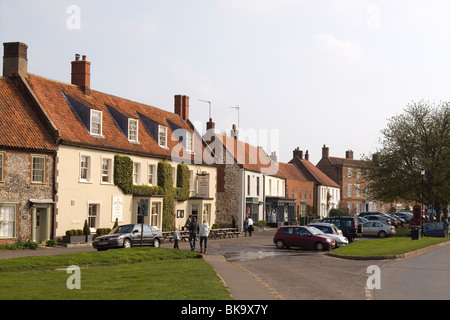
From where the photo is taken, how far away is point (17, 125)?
116 ft

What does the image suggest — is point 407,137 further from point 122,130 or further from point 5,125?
point 5,125

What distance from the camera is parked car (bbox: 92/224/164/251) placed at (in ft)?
104

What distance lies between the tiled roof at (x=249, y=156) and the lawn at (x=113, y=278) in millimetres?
32875

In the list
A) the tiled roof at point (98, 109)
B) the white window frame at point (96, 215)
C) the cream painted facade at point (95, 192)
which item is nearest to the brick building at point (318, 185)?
the tiled roof at point (98, 109)

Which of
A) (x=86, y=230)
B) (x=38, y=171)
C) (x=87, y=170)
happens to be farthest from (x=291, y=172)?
(x=38, y=171)

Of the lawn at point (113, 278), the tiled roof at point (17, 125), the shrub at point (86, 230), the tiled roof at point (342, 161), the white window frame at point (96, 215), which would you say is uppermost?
the tiled roof at point (342, 161)

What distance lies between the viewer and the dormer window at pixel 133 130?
145 ft

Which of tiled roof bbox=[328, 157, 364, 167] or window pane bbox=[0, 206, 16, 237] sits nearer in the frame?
window pane bbox=[0, 206, 16, 237]

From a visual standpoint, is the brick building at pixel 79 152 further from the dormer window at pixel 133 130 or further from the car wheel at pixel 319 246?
the car wheel at pixel 319 246

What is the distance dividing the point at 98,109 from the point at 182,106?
15.3m

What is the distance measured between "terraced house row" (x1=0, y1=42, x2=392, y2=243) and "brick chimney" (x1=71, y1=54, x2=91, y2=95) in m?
0.07

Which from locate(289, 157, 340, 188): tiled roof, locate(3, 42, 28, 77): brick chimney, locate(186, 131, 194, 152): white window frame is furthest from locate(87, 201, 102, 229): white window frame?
locate(289, 157, 340, 188): tiled roof

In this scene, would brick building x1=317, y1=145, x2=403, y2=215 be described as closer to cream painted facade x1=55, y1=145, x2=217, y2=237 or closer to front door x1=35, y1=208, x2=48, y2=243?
cream painted facade x1=55, y1=145, x2=217, y2=237
